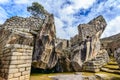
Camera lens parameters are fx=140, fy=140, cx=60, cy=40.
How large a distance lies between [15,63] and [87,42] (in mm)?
7770

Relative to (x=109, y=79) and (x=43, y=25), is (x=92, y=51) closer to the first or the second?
(x=109, y=79)

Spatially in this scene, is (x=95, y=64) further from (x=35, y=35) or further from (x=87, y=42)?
(x=35, y=35)

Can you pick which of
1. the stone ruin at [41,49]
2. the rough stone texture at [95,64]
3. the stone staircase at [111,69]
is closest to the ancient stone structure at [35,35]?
the stone ruin at [41,49]

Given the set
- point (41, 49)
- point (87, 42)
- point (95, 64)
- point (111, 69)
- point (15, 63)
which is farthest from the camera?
point (87, 42)

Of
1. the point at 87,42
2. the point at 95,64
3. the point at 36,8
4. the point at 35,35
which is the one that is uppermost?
the point at 36,8

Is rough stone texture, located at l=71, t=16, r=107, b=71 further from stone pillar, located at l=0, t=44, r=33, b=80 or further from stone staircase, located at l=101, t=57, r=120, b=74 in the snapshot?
stone pillar, located at l=0, t=44, r=33, b=80

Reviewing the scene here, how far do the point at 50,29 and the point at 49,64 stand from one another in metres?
2.48

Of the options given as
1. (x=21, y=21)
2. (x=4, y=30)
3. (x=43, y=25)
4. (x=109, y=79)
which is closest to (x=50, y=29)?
(x=43, y=25)

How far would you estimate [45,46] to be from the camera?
31.2 feet

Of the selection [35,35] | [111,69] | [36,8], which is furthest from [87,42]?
[36,8]

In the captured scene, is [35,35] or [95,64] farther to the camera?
[95,64]

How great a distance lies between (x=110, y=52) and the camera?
749 inches

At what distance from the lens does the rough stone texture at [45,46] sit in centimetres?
926

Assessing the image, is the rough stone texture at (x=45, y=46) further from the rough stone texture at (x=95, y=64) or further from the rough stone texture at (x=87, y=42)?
the rough stone texture at (x=95, y=64)
